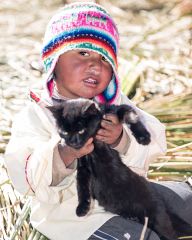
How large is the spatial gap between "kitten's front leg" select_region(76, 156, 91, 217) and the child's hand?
14 centimetres

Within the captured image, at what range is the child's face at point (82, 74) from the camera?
141 inches

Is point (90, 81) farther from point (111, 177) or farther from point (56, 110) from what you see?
point (111, 177)

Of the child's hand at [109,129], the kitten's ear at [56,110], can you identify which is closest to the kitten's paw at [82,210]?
the child's hand at [109,129]

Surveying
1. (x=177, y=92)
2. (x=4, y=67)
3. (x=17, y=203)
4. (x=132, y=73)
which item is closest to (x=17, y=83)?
(x=4, y=67)

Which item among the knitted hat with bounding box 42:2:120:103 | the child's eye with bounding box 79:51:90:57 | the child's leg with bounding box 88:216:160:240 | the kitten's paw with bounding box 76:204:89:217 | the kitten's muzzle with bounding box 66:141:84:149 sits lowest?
the child's leg with bounding box 88:216:160:240

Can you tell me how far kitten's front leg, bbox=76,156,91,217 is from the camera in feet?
11.6

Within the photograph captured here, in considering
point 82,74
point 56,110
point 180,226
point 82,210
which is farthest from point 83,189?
point 180,226

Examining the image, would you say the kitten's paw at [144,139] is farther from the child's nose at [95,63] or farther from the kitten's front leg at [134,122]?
the child's nose at [95,63]

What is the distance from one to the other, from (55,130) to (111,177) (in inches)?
14.0

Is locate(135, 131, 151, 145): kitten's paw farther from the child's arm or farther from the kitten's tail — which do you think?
the kitten's tail

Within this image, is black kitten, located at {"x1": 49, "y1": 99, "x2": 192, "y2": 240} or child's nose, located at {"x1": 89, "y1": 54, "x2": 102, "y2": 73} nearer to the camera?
black kitten, located at {"x1": 49, "y1": 99, "x2": 192, "y2": 240}

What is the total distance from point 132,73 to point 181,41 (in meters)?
0.80

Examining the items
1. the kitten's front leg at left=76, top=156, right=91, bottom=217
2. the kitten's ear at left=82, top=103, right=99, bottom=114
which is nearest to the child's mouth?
the kitten's ear at left=82, top=103, right=99, bottom=114

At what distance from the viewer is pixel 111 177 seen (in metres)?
3.57
